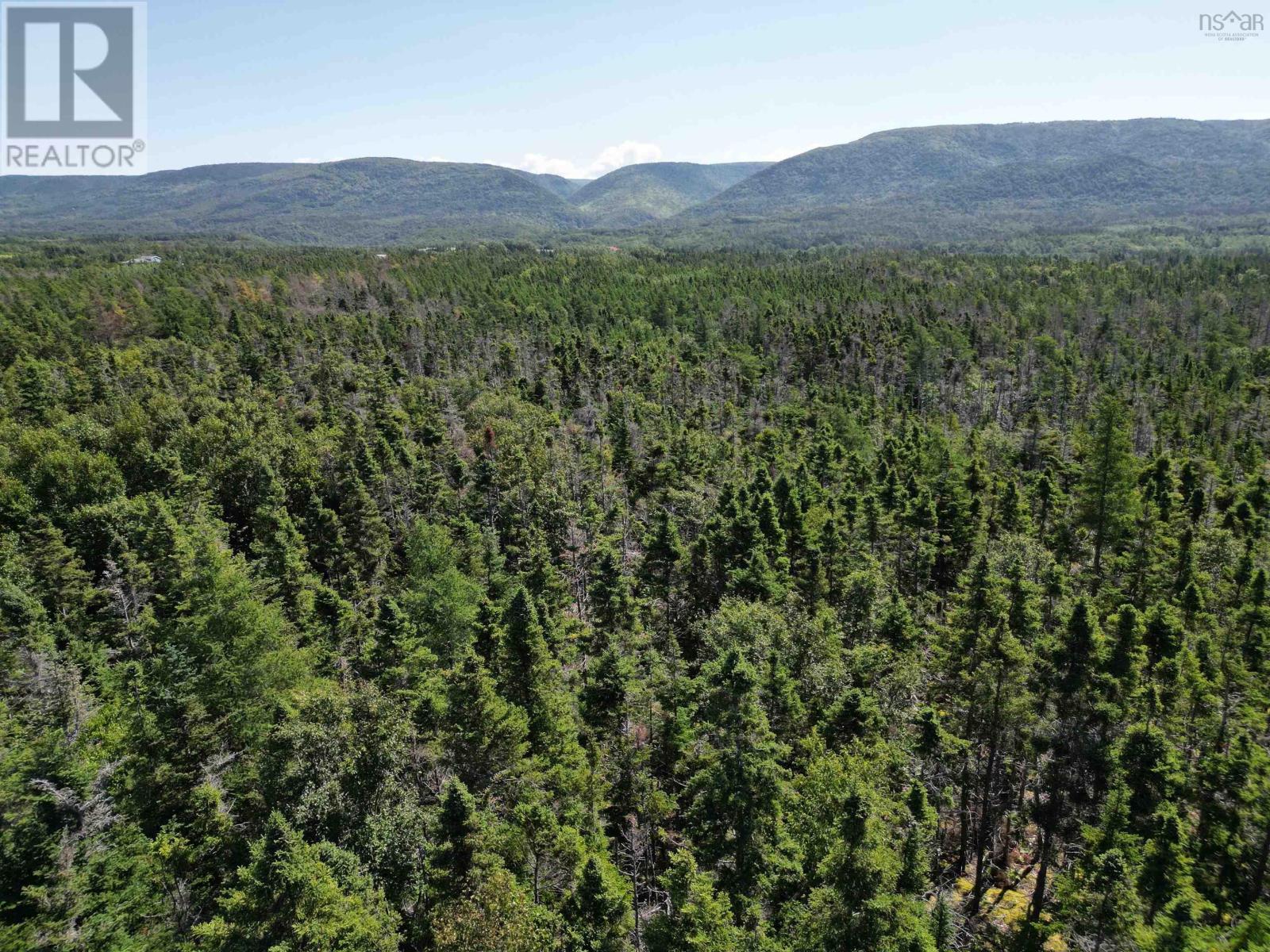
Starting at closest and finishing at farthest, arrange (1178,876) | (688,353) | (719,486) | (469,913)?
(469,913) → (1178,876) → (719,486) → (688,353)

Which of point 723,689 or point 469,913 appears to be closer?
point 469,913

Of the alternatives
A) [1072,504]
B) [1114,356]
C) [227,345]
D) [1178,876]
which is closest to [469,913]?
[1178,876]

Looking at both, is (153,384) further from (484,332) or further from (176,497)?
(484,332)

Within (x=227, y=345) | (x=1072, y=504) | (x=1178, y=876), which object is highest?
(x=227, y=345)

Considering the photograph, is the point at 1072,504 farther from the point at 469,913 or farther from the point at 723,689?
the point at 469,913

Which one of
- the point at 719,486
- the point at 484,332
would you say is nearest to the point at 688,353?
the point at 484,332

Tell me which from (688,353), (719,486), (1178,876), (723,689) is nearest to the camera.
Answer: (1178,876)

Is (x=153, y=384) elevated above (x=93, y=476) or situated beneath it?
elevated above
